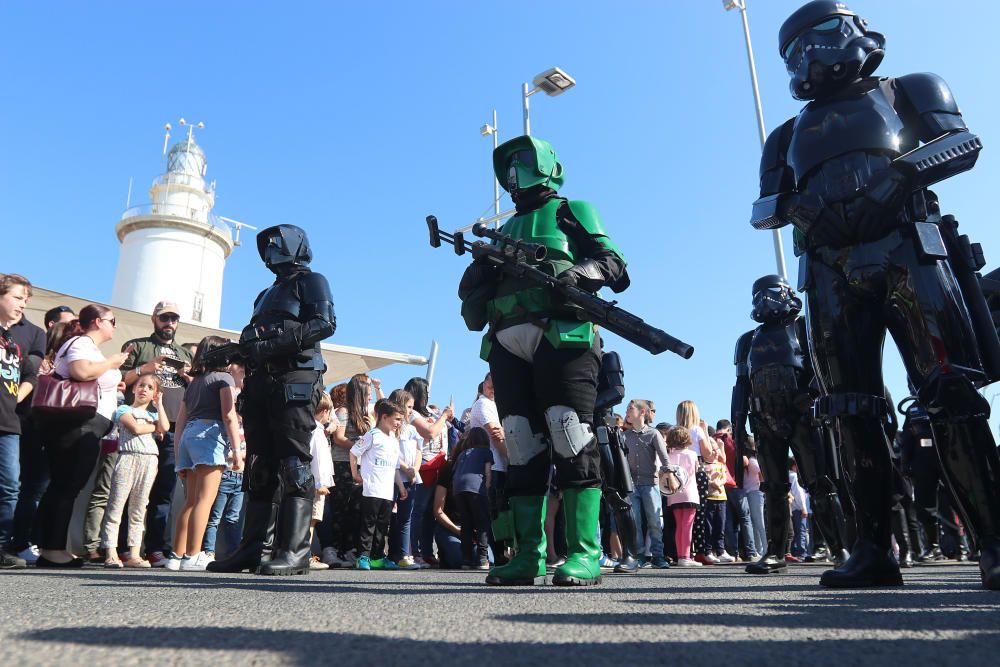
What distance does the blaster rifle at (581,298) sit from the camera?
11.5 feet

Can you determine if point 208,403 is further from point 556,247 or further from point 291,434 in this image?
point 556,247

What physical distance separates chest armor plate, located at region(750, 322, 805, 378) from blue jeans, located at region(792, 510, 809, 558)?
6550 mm

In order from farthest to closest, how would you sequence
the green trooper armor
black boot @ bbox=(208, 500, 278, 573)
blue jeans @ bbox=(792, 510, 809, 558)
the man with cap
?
1. blue jeans @ bbox=(792, 510, 809, 558)
2. the man with cap
3. black boot @ bbox=(208, 500, 278, 573)
4. the green trooper armor

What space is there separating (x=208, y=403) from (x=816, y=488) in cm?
437

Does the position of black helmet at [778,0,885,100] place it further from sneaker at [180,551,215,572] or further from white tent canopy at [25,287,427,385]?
white tent canopy at [25,287,427,385]

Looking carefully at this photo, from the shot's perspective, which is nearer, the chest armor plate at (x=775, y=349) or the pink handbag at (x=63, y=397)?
the pink handbag at (x=63, y=397)

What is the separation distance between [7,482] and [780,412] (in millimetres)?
4966

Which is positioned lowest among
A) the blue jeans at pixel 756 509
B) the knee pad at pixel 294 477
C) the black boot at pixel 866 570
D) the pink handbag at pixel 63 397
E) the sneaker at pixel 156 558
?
the black boot at pixel 866 570

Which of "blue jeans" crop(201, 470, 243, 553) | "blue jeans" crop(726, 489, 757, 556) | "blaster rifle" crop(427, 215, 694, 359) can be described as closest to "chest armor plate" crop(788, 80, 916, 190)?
"blaster rifle" crop(427, 215, 694, 359)

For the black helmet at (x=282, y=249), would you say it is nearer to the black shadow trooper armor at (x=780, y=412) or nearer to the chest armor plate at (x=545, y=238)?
the chest armor plate at (x=545, y=238)

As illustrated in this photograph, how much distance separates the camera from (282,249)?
4.79 meters

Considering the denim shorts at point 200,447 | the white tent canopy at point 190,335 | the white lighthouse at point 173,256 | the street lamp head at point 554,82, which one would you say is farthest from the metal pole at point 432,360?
the white lighthouse at point 173,256

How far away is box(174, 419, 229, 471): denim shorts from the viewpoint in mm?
5508

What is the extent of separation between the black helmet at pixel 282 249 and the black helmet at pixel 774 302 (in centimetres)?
321
